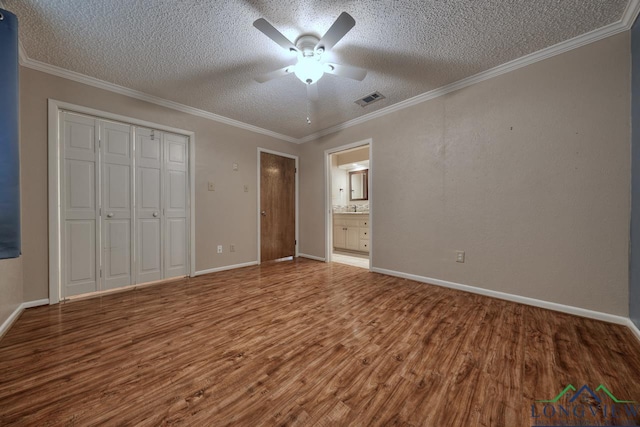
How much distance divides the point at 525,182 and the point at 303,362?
8.82 feet

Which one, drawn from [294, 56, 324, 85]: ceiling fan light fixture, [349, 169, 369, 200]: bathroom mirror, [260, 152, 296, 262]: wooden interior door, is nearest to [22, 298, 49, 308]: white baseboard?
[260, 152, 296, 262]: wooden interior door

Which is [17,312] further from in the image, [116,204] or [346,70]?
[346,70]

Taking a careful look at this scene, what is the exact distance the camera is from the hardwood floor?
112cm

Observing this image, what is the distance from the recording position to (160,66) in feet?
7.95

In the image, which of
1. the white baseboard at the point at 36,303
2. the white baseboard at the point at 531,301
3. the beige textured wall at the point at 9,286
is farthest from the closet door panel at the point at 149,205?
the white baseboard at the point at 531,301

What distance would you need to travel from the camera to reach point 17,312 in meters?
2.13

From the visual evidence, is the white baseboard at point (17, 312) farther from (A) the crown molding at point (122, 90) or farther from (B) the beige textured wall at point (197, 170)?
(A) the crown molding at point (122, 90)

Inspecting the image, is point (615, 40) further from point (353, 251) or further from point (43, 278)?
point (43, 278)

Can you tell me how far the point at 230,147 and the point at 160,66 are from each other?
1525 mm

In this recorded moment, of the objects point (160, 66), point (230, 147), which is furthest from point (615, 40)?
point (230, 147)

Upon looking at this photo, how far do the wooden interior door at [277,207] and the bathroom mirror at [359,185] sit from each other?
2004mm

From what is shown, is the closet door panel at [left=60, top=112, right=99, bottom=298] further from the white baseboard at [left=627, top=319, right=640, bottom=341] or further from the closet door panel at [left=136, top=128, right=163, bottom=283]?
the white baseboard at [left=627, top=319, right=640, bottom=341]

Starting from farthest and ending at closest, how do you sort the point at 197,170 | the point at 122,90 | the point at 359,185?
the point at 359,185
the point at 197,170
the point at 122,90

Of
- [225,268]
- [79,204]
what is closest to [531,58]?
[225,268]
